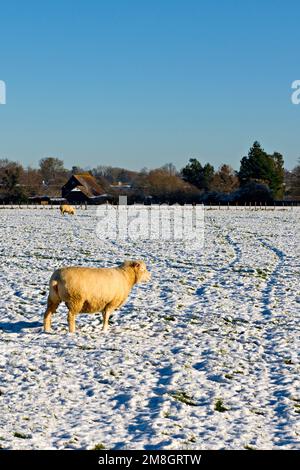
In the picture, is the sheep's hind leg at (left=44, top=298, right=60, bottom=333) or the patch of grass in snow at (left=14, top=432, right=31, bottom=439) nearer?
the patch of grass in snow at (left=14, top=432, right=31, bottom=439)

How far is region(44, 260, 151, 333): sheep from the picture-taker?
11.3m

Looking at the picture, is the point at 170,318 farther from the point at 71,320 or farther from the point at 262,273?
the point at 262,273

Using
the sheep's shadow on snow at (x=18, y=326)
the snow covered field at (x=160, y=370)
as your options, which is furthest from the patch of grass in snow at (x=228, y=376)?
the sheep's shadow on snow at (x=18, y=326)

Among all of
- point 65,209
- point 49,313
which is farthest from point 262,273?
point 65,209

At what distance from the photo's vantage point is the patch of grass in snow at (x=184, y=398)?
27.7 ft

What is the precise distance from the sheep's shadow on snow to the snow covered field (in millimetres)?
37

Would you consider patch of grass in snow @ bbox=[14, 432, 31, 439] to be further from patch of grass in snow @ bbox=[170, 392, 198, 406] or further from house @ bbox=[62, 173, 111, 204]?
house @ bbox=[62, 173, 111, 204]

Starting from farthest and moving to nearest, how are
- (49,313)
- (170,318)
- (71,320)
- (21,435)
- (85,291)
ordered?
1. (170,318)
2. (49,313)
3. (71,320)
4. (85,291)
5. (21,435)

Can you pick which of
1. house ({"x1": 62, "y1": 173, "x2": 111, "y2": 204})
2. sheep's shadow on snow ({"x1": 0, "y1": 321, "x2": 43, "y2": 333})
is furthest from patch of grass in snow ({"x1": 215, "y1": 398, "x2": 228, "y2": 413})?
house ({"x1": 62, "y1": 173, "x2": 111, "y2": 204})

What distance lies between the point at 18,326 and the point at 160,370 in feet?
12.3

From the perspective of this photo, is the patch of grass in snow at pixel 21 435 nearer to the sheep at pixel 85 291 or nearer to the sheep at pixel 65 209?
the sheep at pixel 85 291

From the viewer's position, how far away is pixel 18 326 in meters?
12.2

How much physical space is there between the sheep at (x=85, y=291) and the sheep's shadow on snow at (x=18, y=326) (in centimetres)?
56

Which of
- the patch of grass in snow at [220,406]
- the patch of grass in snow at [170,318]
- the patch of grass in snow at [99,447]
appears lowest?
the patch of grass in snow at [99,447]
